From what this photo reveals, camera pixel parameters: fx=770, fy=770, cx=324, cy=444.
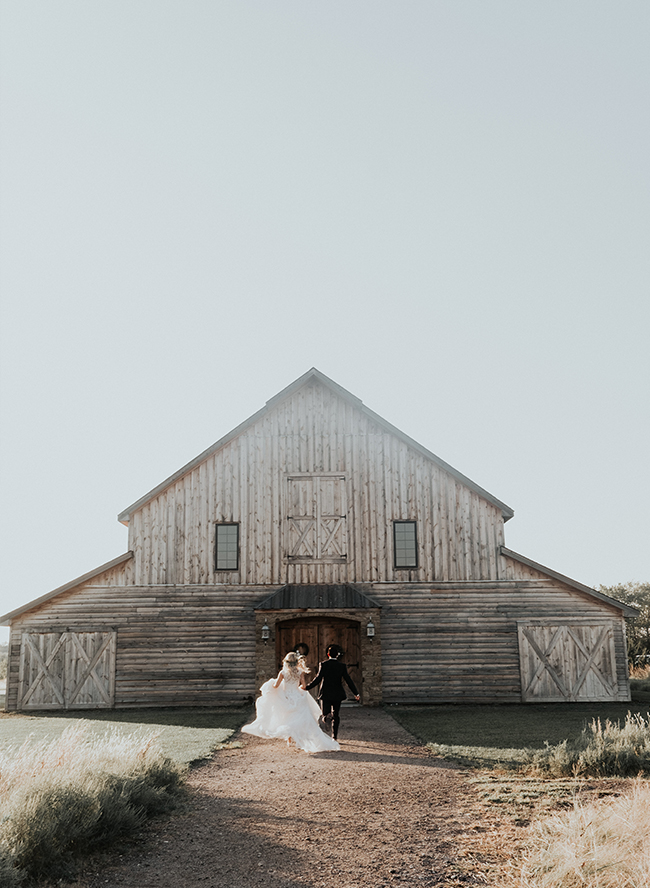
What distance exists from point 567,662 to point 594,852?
16530 millimetres

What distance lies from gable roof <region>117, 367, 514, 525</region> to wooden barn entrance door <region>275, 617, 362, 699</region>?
5265mm

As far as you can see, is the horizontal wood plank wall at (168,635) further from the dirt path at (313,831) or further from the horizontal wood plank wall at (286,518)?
the dirt path at (313,831)

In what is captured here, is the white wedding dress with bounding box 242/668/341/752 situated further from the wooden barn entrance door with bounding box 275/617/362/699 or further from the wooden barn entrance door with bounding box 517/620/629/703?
the wooden barn entrance door with bounding box 517/620/629/703

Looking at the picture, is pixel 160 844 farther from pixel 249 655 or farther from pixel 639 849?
pixel 249 655

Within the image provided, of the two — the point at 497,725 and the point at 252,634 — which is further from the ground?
the point at 252,634

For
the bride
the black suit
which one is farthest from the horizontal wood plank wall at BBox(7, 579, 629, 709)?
the black suit

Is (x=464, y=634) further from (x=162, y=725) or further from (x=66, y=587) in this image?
(x=66, y=587)

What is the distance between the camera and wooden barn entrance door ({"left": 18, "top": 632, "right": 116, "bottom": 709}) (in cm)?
2156

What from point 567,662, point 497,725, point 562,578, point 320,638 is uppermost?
point 562,578

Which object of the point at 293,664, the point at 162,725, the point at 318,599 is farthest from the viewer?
the point at 318,599

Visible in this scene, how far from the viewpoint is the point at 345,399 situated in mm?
23438

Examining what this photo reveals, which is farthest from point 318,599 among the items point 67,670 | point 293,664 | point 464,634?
point 67,670

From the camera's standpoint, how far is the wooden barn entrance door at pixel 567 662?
21516mm

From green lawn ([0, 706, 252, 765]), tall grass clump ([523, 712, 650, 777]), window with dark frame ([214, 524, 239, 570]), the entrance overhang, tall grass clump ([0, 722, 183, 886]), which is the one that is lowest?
green lawn ([0, 706, 252, 765])
